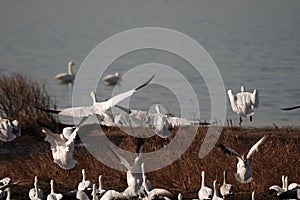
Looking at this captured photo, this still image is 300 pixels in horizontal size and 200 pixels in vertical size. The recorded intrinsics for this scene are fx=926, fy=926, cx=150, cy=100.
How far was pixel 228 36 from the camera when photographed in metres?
28.5

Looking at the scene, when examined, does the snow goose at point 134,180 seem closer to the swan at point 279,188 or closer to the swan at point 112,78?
the swan at point 279,188

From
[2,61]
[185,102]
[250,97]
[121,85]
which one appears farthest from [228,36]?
[250,97]

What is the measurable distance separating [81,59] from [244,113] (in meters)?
12.1

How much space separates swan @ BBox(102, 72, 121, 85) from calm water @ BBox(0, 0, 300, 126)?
0.24m

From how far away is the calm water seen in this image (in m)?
18.5

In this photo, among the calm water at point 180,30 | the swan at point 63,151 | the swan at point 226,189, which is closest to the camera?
the swan at point 226,189

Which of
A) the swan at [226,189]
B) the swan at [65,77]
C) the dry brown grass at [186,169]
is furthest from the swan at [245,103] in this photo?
the swan at [65,77]

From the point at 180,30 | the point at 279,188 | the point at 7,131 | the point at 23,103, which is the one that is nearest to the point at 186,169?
the point at 279,188

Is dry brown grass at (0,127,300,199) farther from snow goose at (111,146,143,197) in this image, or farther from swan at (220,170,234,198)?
snow goose at (111,146,143,197)

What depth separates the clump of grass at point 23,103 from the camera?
14.8m

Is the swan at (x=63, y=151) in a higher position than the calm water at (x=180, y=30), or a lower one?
lower

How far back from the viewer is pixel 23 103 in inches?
591

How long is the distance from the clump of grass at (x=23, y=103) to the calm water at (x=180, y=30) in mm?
2313

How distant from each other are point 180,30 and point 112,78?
8001 millimetres
